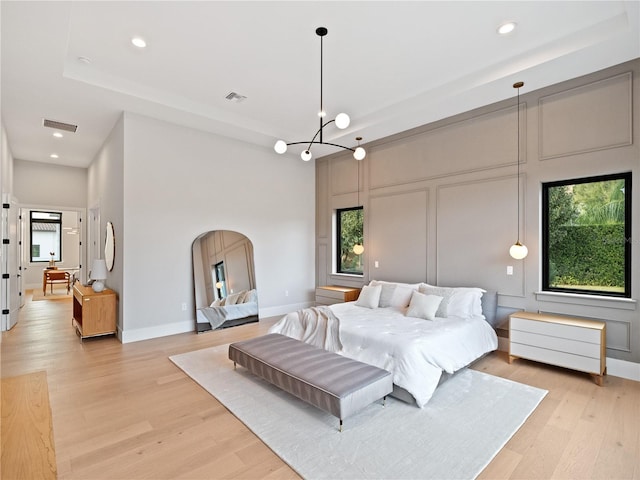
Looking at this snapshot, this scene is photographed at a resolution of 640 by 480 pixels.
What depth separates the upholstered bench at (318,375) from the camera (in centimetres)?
252

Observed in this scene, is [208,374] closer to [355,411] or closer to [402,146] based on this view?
[355,411]

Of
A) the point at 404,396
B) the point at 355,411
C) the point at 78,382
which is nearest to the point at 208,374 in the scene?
the point at 78,382

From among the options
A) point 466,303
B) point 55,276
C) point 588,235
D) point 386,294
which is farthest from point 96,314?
point 588,235

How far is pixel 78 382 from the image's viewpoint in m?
3.42

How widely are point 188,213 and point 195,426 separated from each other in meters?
3.60

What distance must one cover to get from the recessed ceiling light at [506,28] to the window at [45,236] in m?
12.8

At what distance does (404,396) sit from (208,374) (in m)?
2.10

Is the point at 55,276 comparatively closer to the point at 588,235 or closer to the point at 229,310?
the point at 229,310

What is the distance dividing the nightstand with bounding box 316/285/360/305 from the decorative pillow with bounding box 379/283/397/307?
117 centimetres

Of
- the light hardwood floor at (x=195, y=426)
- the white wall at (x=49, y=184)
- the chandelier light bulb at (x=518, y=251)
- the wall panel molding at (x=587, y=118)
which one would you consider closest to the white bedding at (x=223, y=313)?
the light hardwood floor at (x=195, y=426)

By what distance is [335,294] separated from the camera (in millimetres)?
6211

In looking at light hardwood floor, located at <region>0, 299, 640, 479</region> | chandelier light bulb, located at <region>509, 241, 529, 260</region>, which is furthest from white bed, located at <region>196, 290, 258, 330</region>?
chandelier light bulb, located at <region>509, 241, 529, 260</region>

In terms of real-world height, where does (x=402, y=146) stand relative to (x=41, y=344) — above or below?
above

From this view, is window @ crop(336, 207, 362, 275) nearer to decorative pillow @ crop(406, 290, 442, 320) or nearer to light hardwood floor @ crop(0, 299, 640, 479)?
decorative pillow @ crop(406, 290, 442, 320)
